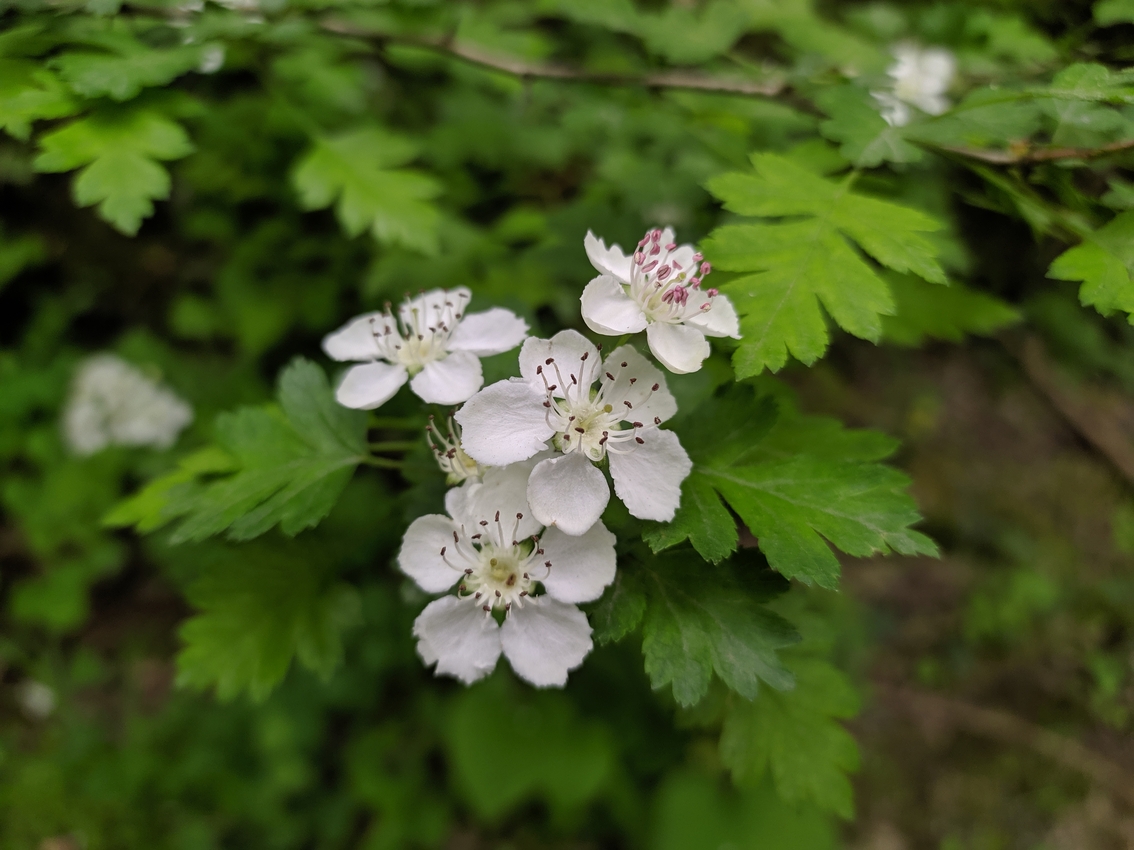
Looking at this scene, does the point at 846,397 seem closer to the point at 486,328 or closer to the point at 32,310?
the point at 486,328

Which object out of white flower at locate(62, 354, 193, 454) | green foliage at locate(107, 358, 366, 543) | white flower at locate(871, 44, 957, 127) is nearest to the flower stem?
green foliage at locate(107, 358, 366, 543)

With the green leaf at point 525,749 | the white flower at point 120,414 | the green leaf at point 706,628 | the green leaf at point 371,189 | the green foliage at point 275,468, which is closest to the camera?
the green leaf at point 706,628

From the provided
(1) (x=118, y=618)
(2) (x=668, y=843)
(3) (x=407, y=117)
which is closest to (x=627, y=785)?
(2) (x=668, y=843)

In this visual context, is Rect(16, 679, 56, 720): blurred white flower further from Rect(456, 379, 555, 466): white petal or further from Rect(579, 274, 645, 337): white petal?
Rect(579, 274, 645, 337): white petal

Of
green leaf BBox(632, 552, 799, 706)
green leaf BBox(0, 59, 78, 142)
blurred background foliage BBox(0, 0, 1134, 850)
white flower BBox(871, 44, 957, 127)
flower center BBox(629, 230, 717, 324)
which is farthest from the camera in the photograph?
white flower BBox(871, 44, 957, 127)

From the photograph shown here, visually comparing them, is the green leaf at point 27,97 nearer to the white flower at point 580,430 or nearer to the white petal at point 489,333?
the white petal at point 489,333

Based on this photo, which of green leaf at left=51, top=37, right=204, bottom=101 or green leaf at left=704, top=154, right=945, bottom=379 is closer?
green leaf at left=704, top=154, right=945, bottom=379

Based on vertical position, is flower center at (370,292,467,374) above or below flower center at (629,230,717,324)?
below

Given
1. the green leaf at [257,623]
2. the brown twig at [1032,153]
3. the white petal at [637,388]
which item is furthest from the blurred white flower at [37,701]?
the brown twig at [1032,153]
